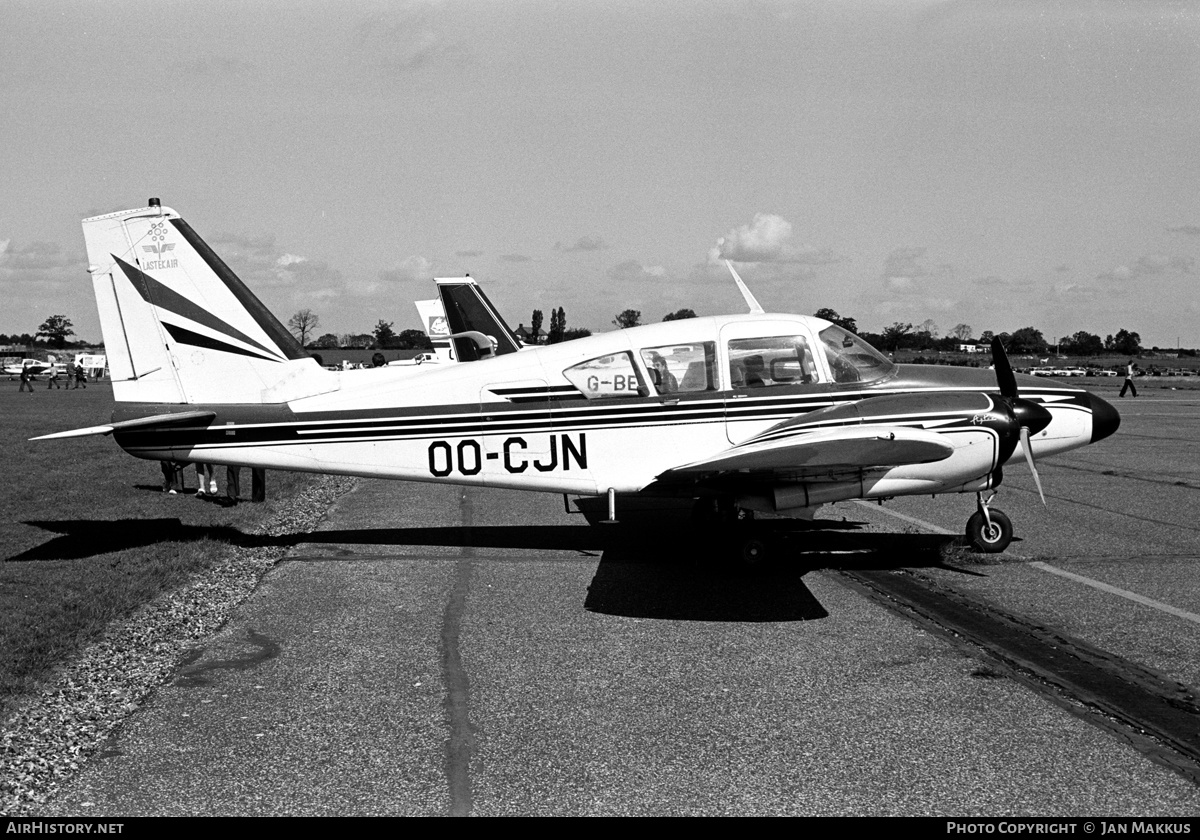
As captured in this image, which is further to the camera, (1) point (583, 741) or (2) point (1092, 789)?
(1) point (583, 741)

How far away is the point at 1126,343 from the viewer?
144750 millimetres

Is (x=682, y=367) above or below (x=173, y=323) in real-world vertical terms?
below

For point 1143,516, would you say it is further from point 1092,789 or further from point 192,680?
point 192,680

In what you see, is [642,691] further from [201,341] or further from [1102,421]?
[201,341]

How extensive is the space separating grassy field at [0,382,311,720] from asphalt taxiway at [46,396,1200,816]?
3.46 ft

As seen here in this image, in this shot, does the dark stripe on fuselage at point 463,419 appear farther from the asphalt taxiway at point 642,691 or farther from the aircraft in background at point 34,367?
the aircraft in background at point 34,367

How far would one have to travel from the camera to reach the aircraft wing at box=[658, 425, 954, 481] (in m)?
8.41

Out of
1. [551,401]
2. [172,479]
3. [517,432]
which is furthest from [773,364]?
[172,479]

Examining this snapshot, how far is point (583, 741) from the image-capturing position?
5371 millimetres

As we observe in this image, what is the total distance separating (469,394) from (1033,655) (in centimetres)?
589

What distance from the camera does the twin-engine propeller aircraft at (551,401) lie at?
393 inches

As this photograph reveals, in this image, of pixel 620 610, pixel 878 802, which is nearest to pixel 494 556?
pixel 620 610

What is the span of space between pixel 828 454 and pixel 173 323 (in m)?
7.04

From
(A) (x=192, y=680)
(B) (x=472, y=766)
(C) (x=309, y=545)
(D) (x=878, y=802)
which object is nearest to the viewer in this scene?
(D) (x=878, y=802)
